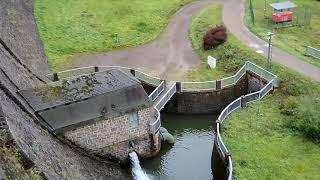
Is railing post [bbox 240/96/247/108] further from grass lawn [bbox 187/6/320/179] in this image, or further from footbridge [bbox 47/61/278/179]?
grass lawn [bbox 187/6/320/179]

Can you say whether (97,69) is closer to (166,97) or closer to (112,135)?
(166,97)

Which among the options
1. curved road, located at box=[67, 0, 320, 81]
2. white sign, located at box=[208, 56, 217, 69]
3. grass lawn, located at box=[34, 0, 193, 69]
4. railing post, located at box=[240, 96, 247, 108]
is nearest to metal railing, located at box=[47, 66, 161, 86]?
curved road, located at box=[67, 0, 320, 81]

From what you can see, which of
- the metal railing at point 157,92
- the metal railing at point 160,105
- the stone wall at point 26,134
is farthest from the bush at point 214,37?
the stone wall at point 26,134

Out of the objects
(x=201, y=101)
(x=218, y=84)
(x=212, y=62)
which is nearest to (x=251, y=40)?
(x=212, y=62)

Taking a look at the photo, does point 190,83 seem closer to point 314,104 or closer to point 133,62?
point 133,62

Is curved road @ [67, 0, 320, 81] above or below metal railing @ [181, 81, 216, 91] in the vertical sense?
above

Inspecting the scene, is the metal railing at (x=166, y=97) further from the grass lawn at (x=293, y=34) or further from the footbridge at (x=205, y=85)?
the grass lawn at (x=293, y=34)
